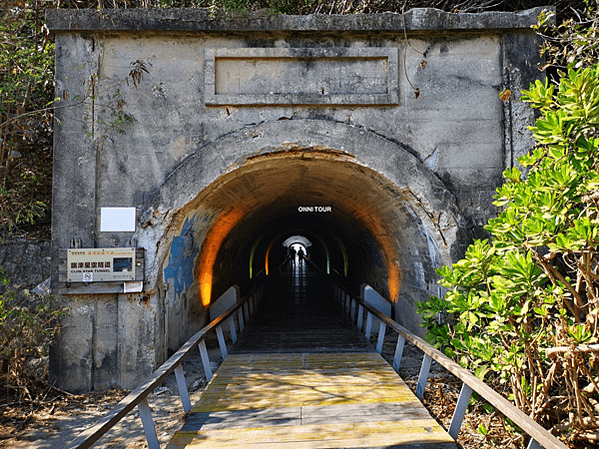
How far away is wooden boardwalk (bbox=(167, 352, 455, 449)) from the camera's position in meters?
3.10

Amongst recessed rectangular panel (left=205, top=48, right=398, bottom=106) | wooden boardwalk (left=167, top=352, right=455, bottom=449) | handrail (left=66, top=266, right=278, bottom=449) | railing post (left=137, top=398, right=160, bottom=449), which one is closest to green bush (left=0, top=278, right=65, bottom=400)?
handrail (left=66, top=266, right=278, bottom=449)

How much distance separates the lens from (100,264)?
15.0ft

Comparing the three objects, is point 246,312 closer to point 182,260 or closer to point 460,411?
point 182,260

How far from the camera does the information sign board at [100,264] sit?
454 cm

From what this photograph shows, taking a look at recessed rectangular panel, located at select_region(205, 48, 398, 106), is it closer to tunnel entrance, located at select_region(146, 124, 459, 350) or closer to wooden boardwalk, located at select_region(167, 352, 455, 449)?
tunnel entrance, located at select_region(146, 124, 459, 350)

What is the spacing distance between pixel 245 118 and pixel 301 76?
869 mm

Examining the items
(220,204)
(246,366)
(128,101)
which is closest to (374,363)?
(246,366)

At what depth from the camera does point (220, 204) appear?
235 inches

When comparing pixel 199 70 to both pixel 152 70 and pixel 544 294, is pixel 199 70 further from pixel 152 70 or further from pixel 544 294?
pixel 544 294

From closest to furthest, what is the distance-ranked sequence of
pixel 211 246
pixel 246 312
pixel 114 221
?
pixel 114 221
pixel 211 246
pixel 246 312

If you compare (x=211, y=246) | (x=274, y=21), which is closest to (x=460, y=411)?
(x=274, y=21)

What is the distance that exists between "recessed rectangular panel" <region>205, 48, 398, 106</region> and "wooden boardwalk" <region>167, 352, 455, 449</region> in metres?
3.27

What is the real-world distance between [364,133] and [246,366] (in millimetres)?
3277

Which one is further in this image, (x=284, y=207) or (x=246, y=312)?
(x=284, y=207)
